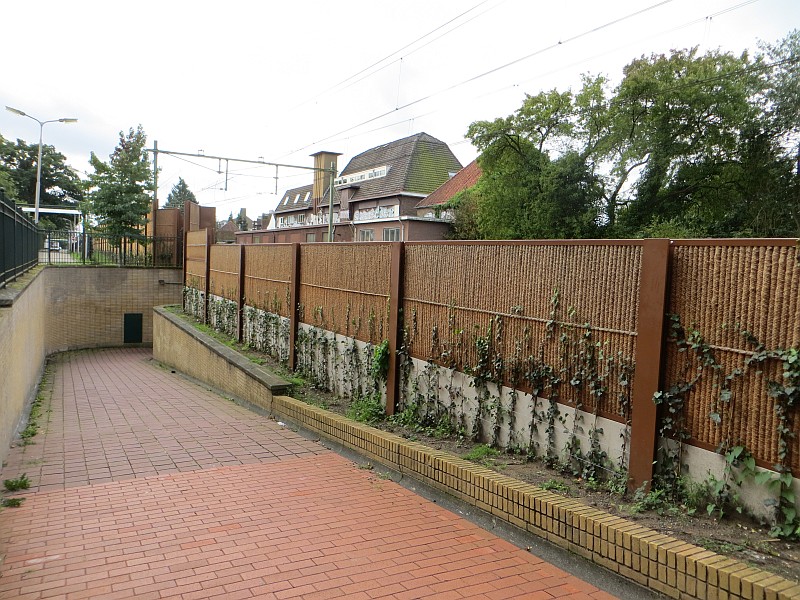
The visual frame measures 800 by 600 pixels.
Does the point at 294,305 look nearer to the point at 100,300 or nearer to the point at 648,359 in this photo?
the point at 648,359

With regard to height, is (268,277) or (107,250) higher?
(107,250)

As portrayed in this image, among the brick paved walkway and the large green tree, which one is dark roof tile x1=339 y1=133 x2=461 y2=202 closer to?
the large green tree

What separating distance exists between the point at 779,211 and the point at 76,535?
92.7ft

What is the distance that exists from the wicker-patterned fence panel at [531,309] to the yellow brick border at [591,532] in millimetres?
919

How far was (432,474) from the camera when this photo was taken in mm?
5504

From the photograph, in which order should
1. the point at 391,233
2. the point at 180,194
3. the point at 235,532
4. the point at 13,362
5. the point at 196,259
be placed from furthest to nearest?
1. the point at 180,194
2. the point at 391,233
3. the point at 196,259
4. the point at 13,362
5. the point at 235,532

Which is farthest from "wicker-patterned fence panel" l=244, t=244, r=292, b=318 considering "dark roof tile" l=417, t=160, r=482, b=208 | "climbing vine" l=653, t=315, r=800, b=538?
"dark roof tile" l=417, t=160, r=482, b=208

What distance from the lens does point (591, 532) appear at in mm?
3938

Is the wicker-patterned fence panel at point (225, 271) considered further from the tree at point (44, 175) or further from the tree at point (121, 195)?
the tree at point (44, 175)

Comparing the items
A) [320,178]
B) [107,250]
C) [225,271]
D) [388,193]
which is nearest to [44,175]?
[320,178]

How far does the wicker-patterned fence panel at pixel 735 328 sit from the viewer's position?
364 cm

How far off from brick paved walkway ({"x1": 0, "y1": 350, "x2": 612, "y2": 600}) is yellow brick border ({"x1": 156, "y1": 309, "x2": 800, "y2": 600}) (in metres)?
0.21

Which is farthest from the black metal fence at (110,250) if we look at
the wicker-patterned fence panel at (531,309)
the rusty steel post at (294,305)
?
the wicker-patterned fence panel at (531,309)

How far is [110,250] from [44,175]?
159 feet
